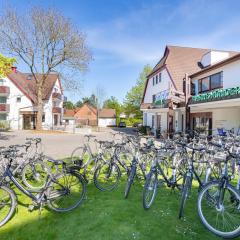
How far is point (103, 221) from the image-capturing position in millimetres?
3688

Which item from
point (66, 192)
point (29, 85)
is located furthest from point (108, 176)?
point (29, 85)

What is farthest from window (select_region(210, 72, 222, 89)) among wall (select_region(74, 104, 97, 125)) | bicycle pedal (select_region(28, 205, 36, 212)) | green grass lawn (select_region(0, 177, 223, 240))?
wall (select_region(74, 104, 97, 125))

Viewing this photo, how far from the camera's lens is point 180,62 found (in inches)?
809

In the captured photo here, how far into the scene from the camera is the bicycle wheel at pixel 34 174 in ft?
17.4

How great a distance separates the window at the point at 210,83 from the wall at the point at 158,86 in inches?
124

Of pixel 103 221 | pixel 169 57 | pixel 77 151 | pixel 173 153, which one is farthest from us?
pixel 169 57

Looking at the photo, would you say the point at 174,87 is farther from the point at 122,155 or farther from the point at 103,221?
the point at 103,221

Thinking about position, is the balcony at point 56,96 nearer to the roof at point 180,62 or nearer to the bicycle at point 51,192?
the roof at point 180,62

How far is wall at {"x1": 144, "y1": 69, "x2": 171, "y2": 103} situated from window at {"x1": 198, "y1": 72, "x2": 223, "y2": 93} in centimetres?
315

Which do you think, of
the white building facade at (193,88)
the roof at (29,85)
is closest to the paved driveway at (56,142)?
the white building facade at (193,88)

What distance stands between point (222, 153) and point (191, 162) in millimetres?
1350

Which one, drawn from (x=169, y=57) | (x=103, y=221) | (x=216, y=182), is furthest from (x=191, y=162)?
(x=169, y=57)

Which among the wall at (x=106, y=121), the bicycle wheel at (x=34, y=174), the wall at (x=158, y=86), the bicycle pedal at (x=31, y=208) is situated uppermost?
the wall at (x=158, y=86)

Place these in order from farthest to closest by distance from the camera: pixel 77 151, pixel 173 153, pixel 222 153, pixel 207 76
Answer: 1. pixel 207 76
2. pixel 77 151
3. pixel 173 153
4. pixel 222 153
